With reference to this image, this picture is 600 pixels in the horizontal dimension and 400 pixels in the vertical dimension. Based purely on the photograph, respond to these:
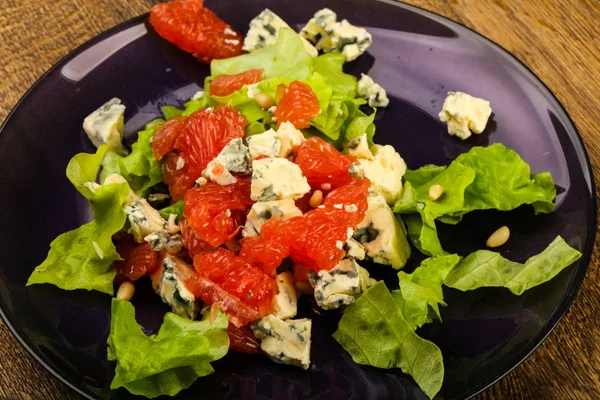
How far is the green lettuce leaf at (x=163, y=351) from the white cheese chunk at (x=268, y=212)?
0.35 m

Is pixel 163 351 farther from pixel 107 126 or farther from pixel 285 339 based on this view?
pixel 107 126

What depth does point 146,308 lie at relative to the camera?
8.06 ft

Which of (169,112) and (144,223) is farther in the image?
(169,112)

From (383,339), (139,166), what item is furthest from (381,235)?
(139,166)

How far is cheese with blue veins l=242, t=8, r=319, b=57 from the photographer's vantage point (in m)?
3.10

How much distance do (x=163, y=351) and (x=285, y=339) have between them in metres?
0.39

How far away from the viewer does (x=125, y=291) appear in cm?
243

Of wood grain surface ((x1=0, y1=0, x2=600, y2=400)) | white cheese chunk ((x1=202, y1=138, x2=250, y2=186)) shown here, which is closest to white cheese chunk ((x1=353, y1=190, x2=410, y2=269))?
white cheese chunk ((x1=202, y1=138, x2=250, y2=186))

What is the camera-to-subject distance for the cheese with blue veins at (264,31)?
3096mm

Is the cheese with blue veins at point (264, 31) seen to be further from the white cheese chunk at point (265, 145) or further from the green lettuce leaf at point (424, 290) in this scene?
the green lettuce leaf at point (424, 290)

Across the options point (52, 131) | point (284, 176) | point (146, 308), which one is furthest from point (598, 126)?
point (52, 131)

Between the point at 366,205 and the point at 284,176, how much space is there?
1.00ft

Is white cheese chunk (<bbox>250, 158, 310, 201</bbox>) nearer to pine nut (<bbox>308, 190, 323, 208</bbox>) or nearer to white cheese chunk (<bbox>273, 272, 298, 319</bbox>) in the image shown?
pine nut (<bbox>308, 190, 323, 208</bbox>)

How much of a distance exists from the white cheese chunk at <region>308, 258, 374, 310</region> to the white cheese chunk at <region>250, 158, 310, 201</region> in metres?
0.29
